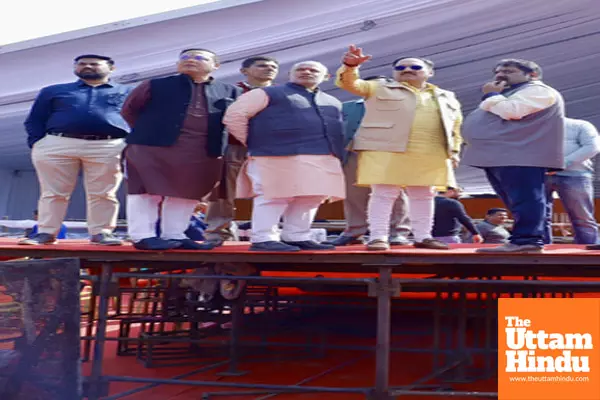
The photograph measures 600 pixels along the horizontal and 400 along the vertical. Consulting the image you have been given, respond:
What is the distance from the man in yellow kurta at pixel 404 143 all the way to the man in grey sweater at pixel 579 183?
3.98 ft

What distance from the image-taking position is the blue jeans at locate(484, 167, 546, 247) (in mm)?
3678

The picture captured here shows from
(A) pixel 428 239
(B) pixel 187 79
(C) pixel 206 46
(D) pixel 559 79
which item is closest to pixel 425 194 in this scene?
(A) pixel 428 239

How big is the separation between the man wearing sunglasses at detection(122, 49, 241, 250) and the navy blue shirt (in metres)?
0.33

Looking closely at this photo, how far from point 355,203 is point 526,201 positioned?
60.5 inches

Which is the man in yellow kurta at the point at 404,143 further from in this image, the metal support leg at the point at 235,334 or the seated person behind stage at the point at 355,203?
the metal support leg at the point at 235,334

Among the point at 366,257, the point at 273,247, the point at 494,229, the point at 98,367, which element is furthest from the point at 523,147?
the point at 98,367

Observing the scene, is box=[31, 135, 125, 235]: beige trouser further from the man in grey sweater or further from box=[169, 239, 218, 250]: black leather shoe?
the man in grey sweater

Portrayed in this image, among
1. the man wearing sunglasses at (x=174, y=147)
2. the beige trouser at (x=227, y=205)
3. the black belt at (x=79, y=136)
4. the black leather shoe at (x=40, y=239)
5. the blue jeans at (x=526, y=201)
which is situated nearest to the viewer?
the blue jeans at (x=526, y=201)

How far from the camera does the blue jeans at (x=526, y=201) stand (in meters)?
3.68

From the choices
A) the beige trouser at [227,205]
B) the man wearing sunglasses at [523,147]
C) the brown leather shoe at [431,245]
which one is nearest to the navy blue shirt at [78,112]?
the beige trouser at [227,205]

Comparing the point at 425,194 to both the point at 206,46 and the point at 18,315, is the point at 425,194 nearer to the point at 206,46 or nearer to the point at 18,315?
the point at 18,315

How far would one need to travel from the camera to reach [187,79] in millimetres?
4215

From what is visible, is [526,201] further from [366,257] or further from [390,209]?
[366,257]

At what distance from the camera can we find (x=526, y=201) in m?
3.73
